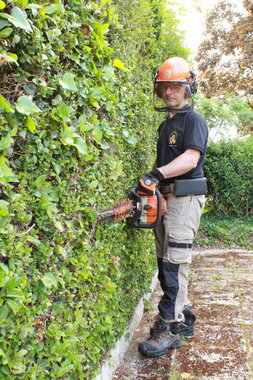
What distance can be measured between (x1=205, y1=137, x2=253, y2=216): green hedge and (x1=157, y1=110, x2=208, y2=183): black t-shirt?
5.69 metres

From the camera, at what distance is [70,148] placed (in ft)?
6.69

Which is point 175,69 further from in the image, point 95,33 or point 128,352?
point 128,352

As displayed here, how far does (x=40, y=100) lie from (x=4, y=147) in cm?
41

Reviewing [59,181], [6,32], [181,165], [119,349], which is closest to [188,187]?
[181,165]

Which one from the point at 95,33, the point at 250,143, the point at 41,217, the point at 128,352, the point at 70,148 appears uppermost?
the point at 95,33

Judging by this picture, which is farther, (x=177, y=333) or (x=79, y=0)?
(x=177, y=333)

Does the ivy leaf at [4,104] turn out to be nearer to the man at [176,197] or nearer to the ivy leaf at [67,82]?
the ivy leaf at [67,82]

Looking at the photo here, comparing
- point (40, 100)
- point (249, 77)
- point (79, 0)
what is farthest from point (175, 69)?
point (249, 77)

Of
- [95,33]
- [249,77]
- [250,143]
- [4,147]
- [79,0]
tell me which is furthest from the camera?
[249,77]

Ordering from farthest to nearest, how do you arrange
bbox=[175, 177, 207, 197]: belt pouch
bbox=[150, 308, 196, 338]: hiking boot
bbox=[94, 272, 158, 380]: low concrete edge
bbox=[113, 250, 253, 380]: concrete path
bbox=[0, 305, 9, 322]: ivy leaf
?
bbox=[150, 308, 196, 338]: hiking boot
bbox=[175, 177, 207, 197]: belt pouch
bbox=[113, 250, 253, 380]: concrete path
bbox=[94, 272, 158, 380]: low concrete edge
bbox=[0, 305, 9, 322]: ivy leaf

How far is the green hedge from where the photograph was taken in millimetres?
9227

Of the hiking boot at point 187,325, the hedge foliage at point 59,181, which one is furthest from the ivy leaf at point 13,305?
the hiking boot at point 187,325

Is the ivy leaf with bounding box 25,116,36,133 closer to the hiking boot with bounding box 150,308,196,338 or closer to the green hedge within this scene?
the hiking boot with bounding box 150,308,196,338

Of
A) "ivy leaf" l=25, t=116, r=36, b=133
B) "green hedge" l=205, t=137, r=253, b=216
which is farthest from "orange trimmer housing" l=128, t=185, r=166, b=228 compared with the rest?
"green hedge" l=205, t=137, r=253, b=216
